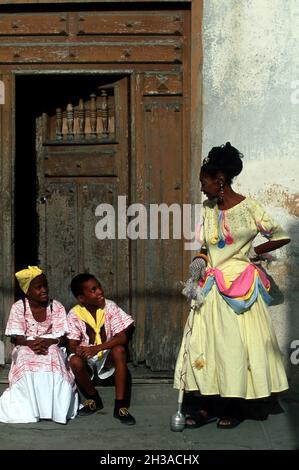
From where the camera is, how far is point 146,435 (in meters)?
6.10

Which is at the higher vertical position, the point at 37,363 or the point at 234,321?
the point at 234,321

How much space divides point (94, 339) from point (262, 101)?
204 centimetres

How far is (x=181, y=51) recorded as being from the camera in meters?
6.99

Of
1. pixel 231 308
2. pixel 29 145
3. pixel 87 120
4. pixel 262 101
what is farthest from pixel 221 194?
pixel 29 145

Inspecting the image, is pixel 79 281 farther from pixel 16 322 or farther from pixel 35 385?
pixel 35 385

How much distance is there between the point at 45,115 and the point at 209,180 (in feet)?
6.28

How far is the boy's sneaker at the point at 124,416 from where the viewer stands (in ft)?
20.7

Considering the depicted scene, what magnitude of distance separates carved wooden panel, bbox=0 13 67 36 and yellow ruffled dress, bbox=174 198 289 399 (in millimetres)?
1900

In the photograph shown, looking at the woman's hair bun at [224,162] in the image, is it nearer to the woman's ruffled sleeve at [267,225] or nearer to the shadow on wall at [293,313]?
the woman's ruffled sleeve at [267,225]

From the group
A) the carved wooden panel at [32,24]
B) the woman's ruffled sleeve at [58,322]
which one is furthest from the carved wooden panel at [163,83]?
the woman's ruffled sleeve at [58,322]

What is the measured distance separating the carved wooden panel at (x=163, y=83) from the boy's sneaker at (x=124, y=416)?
7.45ft
